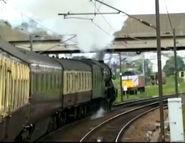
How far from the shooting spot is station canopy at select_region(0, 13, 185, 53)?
37531mm

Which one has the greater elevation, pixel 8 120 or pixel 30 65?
pixel 30 65

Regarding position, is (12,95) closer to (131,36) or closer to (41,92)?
(41,92)

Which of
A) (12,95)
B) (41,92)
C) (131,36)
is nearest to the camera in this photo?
(12,95)

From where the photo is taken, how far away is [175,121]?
13.2 m

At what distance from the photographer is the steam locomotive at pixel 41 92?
9141 millimetres

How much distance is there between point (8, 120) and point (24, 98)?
1814 mm

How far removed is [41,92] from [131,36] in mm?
24530

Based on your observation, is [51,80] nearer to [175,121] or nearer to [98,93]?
[175,121]

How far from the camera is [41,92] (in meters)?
13.8

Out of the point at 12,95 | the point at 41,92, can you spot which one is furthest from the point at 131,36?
the point at 12,95

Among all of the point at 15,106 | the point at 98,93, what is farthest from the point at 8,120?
the point at 98,93

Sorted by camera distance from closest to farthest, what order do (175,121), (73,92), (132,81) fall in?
(175,121)
(73,92)
(132,81)

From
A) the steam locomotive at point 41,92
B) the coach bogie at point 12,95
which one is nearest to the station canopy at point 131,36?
the steam locomotive at point 41,92

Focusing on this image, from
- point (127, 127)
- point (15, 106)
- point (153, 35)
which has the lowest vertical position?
Result: point (127, 127)
